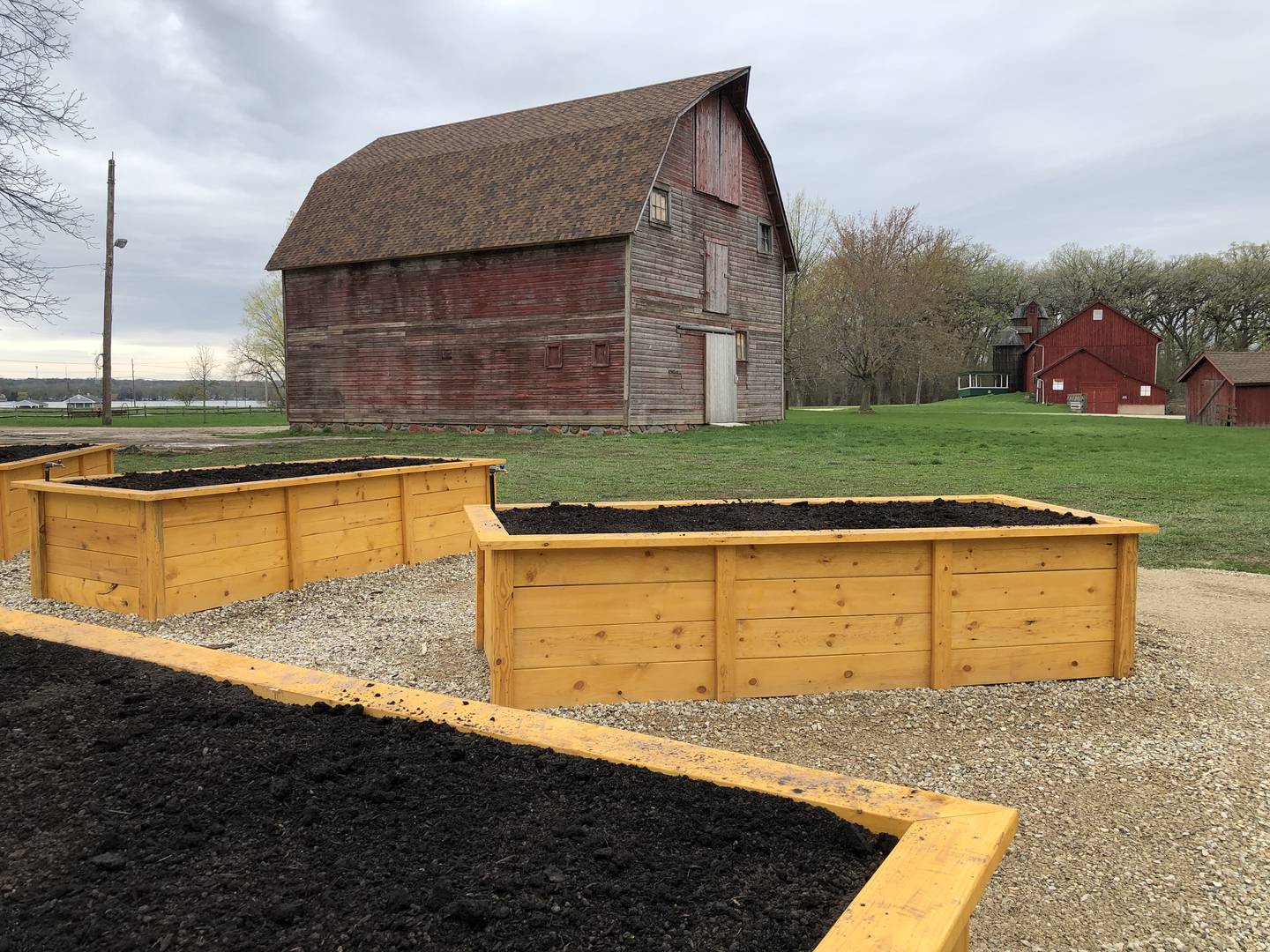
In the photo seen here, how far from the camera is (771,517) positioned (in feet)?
19.8

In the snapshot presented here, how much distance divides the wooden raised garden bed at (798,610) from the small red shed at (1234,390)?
35830 millimetres

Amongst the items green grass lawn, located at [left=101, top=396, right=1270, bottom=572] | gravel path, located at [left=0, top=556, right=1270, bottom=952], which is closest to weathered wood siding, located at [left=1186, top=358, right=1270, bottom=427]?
green grass lawn, located at [left=101, top=396, right=1270, bottom=572]

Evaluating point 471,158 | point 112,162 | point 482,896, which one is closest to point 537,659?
point 482,896

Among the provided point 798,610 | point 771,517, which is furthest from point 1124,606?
point 771,517

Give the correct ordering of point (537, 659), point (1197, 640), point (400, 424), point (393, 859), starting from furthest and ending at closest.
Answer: point (400, 424)
point (1197, 640)
point (537, 659)
point (393, 859)

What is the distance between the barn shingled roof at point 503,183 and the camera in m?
24.0

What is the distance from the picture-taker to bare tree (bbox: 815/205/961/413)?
41562mm

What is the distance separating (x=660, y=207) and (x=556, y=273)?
339 cm

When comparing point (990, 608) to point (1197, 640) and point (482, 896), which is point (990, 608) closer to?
point (1197, 640)

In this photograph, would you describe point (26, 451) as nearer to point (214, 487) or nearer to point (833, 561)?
point (214, 487)

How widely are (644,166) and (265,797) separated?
23.2m

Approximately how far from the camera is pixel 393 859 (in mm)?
2049

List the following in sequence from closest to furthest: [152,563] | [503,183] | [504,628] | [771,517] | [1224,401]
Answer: [504,628]
[771,517]
[152,563]
[503,183]
[1224,401]

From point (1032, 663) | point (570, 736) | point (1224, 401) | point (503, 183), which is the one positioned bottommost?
point (1032, 663)
